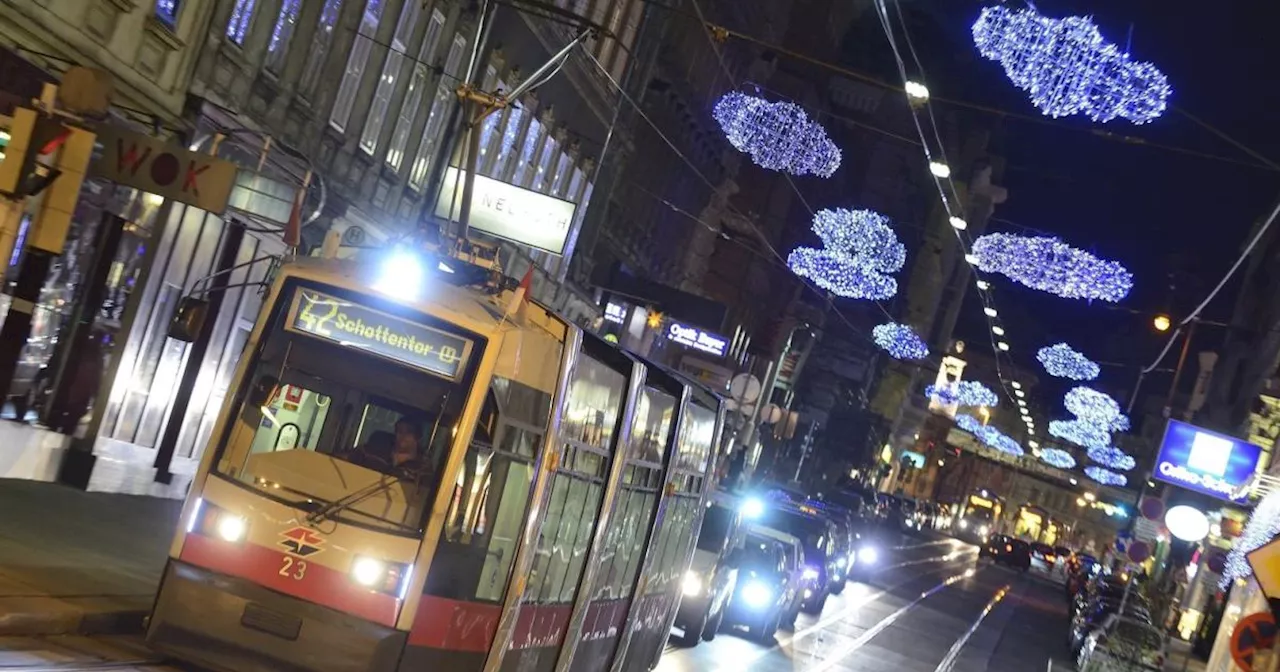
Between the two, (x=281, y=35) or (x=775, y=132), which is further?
(x=775, y=132)

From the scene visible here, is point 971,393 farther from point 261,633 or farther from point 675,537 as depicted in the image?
point 261,633

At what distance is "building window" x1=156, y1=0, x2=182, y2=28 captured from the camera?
1845cm

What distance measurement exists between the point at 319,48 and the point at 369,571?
13856 mm

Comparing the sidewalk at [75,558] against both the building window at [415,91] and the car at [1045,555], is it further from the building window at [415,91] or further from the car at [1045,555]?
the car at [1045,555]

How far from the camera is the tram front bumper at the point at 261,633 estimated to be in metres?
10.8

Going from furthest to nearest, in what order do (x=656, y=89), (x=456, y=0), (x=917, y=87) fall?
1. (x=656, y=89)
2. (x=456, y=0)
3. (x=917, y=87)

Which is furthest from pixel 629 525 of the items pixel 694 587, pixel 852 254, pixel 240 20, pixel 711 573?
pixel 852 254

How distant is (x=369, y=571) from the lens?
10.9 meters

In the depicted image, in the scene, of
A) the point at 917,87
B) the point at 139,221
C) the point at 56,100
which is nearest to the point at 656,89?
the point at 917,87

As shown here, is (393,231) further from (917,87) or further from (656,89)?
(656,89)

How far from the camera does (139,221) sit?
62.6ft

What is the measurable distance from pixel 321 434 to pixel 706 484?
747cm

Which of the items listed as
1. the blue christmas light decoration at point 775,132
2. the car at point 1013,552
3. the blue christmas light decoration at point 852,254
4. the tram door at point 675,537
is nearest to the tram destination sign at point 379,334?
the tram door at point 675,537

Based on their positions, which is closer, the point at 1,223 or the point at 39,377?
the point at 1,223
